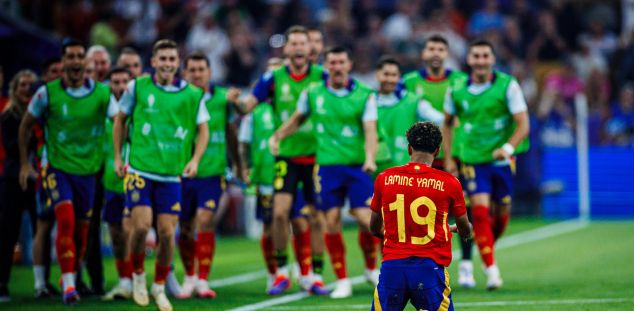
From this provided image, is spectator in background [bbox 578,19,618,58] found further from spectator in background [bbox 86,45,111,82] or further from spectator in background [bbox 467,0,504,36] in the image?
spectator in background [bbox 86,45,111,82]

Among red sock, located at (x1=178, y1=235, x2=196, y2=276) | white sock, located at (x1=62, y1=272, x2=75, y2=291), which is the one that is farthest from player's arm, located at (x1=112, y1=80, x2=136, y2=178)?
red sock, located at (x1=178, y1=235, x2=196, y2=276)

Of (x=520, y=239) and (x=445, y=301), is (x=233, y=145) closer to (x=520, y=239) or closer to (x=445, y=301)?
(x=445, y=301)

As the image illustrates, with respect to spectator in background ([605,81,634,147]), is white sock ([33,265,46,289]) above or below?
below

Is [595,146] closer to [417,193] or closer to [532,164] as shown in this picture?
[532,164]

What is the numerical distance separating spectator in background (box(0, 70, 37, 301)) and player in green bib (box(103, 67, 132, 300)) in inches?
35.8

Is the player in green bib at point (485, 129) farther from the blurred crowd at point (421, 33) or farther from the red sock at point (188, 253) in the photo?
the blurred crowd at point (421, 33)

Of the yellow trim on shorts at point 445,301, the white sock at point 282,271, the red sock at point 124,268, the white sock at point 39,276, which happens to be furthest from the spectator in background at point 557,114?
the yellow trim on shorts at point 445,301

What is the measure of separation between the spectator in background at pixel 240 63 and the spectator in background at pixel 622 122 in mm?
7505

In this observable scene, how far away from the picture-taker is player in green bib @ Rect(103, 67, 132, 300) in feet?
39.4

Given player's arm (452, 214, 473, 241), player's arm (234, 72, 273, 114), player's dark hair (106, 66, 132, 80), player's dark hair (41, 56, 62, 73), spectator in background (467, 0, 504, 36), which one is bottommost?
player's arm (452, 214, 473, 241)

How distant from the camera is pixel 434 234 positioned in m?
8.12

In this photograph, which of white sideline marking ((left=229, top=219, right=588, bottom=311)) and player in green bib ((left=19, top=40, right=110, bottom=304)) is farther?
player in green bib ((left=19, top=40, right=110, bottom=304))

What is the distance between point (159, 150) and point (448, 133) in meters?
3.39

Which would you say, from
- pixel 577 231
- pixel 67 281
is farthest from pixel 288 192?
pixel 577 231
